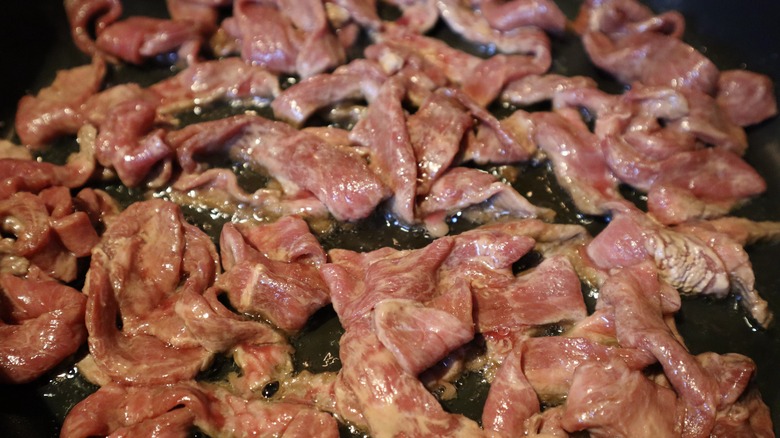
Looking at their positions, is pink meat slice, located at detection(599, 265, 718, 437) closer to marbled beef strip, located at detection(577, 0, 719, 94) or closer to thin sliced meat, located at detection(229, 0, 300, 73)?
marbled beef strip, located at detection(577, 0, 719, 94)

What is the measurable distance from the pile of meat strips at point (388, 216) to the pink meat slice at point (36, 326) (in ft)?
0.04

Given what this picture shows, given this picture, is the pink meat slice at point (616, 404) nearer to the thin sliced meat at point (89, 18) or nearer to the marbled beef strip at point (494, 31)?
the marbled beef strip at point (494, 31)

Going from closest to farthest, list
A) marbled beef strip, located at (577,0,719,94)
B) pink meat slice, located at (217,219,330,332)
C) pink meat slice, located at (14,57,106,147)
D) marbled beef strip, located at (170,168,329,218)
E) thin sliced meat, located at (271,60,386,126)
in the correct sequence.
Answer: pink meat slice, located at (217,219,330,332)
marbled beef strip, located at (170,168,329,218)
pink meat slice, located at (14,57,106,147)
thin sliced meat, located at (271,60,386,126)
marbled beef strip, located at (577,0,719,94)

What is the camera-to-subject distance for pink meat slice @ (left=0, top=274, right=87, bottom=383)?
10.3 ft

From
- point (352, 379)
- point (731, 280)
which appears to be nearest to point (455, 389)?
point (352, 379)

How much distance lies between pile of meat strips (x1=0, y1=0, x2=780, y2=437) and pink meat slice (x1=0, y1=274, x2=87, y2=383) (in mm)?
13

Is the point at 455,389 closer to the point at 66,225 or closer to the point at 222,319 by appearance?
the point at 222,319

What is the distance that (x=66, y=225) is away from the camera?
3461 mm

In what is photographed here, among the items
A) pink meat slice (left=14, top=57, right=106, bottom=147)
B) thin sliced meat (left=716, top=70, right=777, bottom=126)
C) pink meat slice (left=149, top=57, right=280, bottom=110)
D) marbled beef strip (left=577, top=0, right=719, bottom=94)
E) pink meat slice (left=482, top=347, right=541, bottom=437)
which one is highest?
marbled beef strip (left=577, top=0, right=719, bottom=94)

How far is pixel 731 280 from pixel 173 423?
3.13 m

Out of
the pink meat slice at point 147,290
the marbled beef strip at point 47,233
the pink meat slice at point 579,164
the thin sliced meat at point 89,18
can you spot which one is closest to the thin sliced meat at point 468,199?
the pink meat slice at point 579,164

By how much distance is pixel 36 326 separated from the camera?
3215mm

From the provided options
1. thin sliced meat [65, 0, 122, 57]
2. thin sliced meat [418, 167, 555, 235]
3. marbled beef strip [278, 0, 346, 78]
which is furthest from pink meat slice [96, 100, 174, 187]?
thin sliced meat [418, 167, 555, 235]

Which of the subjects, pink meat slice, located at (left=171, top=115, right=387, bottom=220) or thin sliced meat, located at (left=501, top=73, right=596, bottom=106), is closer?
pink meat slice, located at (left=171, top=115, right=387, bottom=220)
